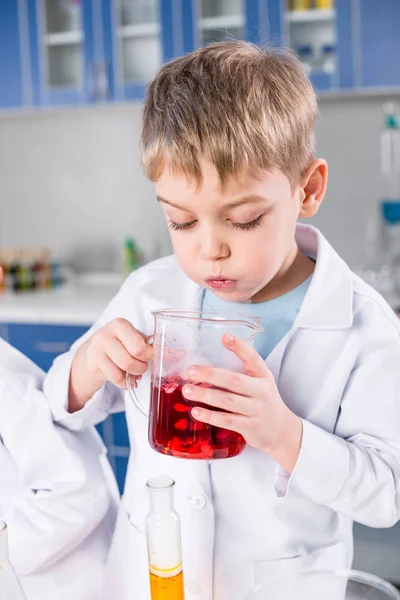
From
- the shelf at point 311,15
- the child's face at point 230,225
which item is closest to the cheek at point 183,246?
the child's face at point 230,225

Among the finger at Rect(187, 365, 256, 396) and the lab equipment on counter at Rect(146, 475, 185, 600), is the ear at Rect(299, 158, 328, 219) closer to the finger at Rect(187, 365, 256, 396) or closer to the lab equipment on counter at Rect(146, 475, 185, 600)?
the finger at Rect(187, 365, 256, 396)

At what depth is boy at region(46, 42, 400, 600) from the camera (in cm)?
80

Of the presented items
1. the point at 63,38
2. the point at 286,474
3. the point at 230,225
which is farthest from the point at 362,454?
the point at 63,38

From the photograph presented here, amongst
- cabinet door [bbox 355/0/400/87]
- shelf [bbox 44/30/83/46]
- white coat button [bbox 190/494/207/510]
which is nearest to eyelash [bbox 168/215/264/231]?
white coat button [bbox 190/494/207/510]

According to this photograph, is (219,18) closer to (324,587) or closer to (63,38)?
(63,38)

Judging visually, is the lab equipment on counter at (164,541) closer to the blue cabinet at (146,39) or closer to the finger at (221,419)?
the finger at (221,419)

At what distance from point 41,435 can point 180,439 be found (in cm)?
29

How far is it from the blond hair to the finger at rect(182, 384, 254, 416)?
0.23m

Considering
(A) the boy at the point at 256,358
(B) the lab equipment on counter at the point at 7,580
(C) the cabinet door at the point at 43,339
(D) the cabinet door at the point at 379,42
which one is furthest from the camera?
(C) the cabinet door at the point at 43,339

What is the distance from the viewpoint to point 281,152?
838mm

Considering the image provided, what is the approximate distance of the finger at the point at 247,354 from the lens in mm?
704

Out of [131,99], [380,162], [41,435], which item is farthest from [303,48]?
[41,435]

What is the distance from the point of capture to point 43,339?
3.04 m

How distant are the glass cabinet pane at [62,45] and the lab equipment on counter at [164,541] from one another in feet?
9.65
